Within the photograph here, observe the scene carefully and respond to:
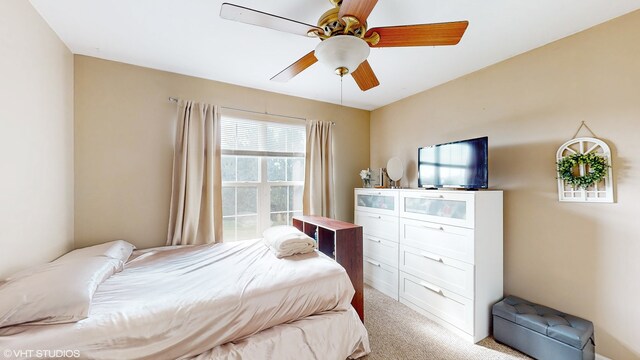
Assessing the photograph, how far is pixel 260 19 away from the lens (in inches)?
49.6

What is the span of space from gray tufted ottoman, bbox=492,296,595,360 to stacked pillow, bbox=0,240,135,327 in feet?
9.48

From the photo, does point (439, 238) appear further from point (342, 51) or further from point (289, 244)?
point (342, 51)

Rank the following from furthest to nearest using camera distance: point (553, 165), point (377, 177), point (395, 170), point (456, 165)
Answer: point (377, 177) < point (395, 170) < point (456, 165) < point (553, 165)

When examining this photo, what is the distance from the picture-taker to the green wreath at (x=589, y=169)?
1728mm

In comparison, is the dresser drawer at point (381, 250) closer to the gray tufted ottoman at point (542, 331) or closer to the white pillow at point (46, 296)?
the gray tufted ottoman at point (542, 331)

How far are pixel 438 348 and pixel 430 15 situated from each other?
259 cm

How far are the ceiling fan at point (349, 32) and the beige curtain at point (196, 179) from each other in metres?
1.65

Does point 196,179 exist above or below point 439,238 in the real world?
above

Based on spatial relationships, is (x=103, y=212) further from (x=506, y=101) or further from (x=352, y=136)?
(x=506, y=101)

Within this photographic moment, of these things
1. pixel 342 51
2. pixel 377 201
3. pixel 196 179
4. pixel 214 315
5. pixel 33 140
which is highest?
pixel 342 51

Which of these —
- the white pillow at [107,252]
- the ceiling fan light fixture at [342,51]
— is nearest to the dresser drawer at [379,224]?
the ceiling fan light fixture at [342,51]

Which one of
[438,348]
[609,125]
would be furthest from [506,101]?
[438,348]

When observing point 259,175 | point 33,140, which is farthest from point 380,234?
point 33,140

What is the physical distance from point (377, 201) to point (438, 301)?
1259 mm
